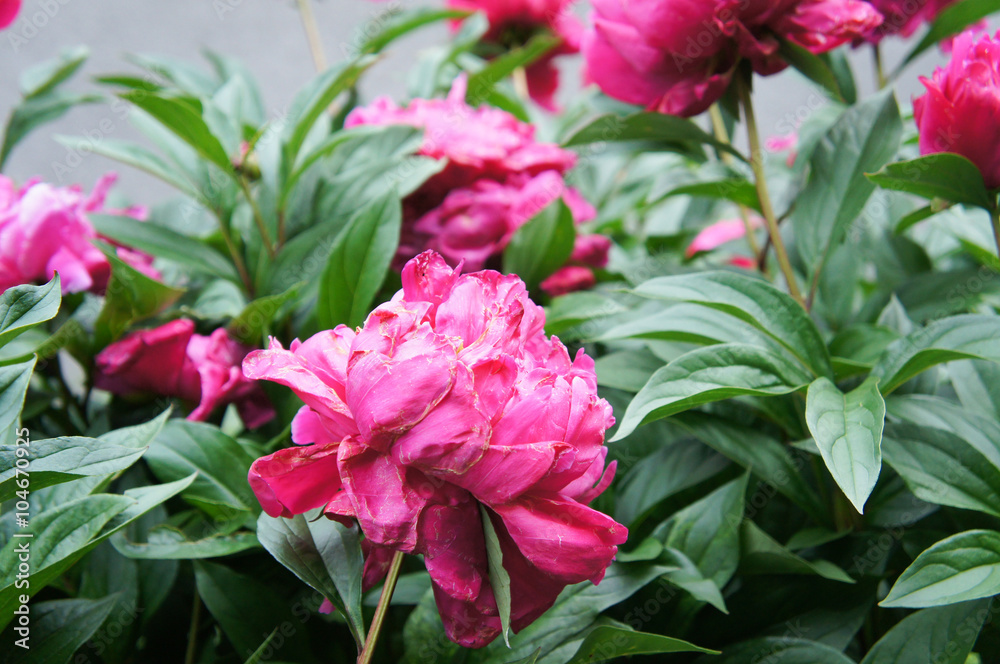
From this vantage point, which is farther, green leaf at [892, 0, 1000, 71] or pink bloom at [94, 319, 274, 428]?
green leaf at [892, 0, 1000, 71]

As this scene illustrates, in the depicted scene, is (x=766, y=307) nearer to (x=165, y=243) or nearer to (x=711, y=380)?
(x=711, y=380)

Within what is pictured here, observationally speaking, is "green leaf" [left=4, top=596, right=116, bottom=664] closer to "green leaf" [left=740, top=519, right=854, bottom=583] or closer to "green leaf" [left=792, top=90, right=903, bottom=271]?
"green leaf" [left=740, top=519, right=854, bottom=583]

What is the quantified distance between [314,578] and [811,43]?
44 cm

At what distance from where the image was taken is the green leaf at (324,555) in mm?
319

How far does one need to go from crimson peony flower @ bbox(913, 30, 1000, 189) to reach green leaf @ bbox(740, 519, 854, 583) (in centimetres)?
24

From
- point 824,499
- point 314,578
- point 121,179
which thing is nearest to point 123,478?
point 314,578

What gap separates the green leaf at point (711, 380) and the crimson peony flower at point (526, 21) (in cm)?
64

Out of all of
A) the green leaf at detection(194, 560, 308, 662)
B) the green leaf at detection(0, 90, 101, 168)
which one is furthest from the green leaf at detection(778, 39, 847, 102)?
the green leaf at detection(0, 90, 101, 168)

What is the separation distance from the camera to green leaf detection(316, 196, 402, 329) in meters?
0.48

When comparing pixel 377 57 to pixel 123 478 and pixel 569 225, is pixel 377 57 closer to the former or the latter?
pixel 569 225

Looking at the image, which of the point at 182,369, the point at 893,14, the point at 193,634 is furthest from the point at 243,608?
the point at 893,14

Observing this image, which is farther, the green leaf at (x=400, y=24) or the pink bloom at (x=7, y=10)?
the green leaf at (x=400, y=24)

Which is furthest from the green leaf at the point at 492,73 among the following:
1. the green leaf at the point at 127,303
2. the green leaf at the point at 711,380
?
the green leaf at the point at 711,380

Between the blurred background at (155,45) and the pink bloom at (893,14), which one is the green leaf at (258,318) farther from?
the blurred background at (155,45)
